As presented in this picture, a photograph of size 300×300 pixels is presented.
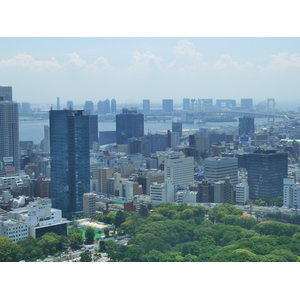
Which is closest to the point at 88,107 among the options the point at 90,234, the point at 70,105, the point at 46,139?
the point at 70,105

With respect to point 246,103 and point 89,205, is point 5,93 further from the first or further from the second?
point 246,103

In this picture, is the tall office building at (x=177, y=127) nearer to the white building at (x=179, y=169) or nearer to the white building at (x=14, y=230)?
the white building at (x=179, y=169)

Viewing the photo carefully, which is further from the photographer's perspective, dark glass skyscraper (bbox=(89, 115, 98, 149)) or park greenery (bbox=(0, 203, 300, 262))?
dark glass skyscraper (bbox=(89, 115, 98, 149))

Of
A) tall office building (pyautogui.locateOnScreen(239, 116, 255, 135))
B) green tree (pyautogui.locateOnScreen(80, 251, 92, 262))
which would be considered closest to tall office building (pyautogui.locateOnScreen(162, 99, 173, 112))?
tall office building (pyautogui.locateOnScreen(239, 116, 255, 135))

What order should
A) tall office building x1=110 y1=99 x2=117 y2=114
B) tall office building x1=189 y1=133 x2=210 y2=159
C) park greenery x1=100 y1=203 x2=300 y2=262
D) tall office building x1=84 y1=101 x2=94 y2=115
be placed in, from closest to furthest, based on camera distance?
1. park greenery x1=100 y1=203 x2=300 y2=262
2. tall office building x1=84 y1=101 x2=94 y2=115
3. tall office building x1=110 y1=99 x2=117 y2=114
4. tall office building x1=189 y1=133 x2=210 y2=159

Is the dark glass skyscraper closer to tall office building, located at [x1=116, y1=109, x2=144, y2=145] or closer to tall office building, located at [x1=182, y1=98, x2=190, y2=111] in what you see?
tall office building, located at [x1=116, y1=109, x2=144, y2=145]

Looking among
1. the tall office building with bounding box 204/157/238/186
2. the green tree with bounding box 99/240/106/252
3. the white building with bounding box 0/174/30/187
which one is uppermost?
the tall office building with bounding box 204/157/238/186

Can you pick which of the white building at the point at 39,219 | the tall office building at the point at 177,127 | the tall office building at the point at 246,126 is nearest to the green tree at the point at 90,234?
the white building at the point at 39,219
